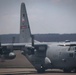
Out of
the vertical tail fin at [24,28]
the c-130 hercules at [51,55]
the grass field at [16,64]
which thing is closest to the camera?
the c-130 hercules at [51,55]

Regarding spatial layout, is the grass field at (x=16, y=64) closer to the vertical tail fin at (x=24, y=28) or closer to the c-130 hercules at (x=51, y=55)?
the vertical tail fin at (x=24, y=28)

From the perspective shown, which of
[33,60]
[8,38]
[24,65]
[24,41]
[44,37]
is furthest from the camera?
[44,37]

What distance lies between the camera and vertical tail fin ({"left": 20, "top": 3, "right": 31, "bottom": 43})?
44156 millimetres

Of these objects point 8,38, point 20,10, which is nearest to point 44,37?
point 8,38

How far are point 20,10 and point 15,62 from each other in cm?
1148

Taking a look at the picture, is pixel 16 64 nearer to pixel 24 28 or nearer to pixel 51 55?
pixel 24 28

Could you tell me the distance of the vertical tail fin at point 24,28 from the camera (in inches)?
1738

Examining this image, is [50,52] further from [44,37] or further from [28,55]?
[44,37]

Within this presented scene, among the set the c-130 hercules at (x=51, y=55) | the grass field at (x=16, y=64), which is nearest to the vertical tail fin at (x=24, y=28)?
the c-130 hercules at (x=51, y=55)

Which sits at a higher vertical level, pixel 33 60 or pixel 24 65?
pixel 33 60

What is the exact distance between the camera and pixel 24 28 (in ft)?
146

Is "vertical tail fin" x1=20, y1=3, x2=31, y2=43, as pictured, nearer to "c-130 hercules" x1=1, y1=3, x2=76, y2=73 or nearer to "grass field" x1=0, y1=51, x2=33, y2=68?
"c-130 hercules" x1=1, y1=3, x2=76, y2=73

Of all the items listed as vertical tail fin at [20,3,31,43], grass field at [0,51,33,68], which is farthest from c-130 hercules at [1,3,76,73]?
grass field at [0,51,33,68]

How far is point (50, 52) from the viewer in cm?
3806
